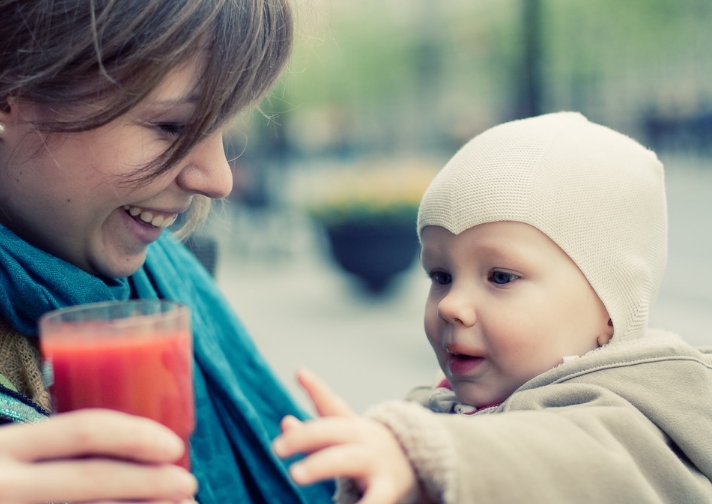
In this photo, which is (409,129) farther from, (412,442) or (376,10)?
(412,442)

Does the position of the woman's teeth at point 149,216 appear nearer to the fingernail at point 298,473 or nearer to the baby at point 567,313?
the baby at point 567,313

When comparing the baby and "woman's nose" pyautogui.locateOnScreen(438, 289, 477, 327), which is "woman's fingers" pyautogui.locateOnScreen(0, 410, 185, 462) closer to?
the baby

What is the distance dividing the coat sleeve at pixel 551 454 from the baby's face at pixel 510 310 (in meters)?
0.15

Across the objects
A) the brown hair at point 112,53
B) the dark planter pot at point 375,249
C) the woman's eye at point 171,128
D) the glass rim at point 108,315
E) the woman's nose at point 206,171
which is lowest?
the dark planter pot at point 375,249

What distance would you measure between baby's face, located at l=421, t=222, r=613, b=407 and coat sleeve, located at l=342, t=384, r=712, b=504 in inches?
6.0

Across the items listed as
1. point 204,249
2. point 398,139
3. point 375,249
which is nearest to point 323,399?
point 204,249

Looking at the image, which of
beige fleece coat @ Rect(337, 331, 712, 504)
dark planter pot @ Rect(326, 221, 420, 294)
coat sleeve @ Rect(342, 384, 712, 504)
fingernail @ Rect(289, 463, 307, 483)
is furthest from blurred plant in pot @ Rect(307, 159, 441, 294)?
fingernail @ Rect(289, 463, 307, 483)

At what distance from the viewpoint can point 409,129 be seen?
23359 millimetres

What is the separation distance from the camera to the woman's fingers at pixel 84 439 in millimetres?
690

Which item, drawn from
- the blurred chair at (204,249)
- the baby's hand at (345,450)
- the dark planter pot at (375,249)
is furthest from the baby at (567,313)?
the dark planter pot at (375,249)

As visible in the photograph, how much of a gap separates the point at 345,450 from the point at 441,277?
0.69 metres

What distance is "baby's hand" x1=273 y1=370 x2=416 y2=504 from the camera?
0.77 meters

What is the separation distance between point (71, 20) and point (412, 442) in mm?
821

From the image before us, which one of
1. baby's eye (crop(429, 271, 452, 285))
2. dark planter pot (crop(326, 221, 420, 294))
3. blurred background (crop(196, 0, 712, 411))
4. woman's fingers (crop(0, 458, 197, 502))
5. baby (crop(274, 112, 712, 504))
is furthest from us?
dark planter pot (crop(326, 221, 420, 294))
